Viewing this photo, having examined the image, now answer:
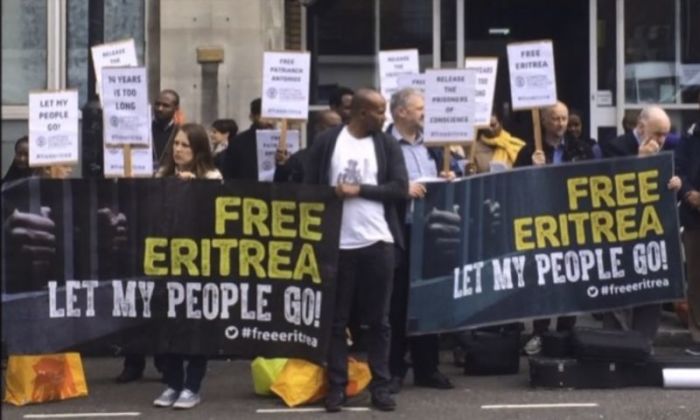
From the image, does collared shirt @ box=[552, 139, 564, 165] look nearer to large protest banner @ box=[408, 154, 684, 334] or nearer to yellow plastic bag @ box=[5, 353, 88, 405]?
large protest banner @ box=[408, 154, 684, 334]

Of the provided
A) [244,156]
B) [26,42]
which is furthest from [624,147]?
[26,42]

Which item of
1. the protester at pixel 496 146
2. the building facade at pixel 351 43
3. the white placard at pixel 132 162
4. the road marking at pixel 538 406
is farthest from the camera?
the building facade at pixel 351 43

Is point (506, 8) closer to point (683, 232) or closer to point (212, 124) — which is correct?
point (212, 124)

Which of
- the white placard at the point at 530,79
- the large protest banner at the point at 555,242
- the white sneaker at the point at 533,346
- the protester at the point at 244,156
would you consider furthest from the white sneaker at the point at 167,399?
the white placard at the point at 530,79

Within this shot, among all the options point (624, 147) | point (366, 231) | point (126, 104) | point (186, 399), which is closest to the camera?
point (366, 231)

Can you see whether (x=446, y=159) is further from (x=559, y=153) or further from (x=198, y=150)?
(x=198, y=150)

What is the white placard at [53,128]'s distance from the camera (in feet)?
32.9

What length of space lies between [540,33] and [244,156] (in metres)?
5.39

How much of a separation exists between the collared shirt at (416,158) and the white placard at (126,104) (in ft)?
5.31

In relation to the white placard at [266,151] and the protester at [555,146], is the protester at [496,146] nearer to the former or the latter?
the protester at [555,146]

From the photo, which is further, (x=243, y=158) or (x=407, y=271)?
(x=243, y=158)

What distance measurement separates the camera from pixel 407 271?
10.2 metres

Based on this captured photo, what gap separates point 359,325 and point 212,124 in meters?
4.59

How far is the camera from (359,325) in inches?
393
